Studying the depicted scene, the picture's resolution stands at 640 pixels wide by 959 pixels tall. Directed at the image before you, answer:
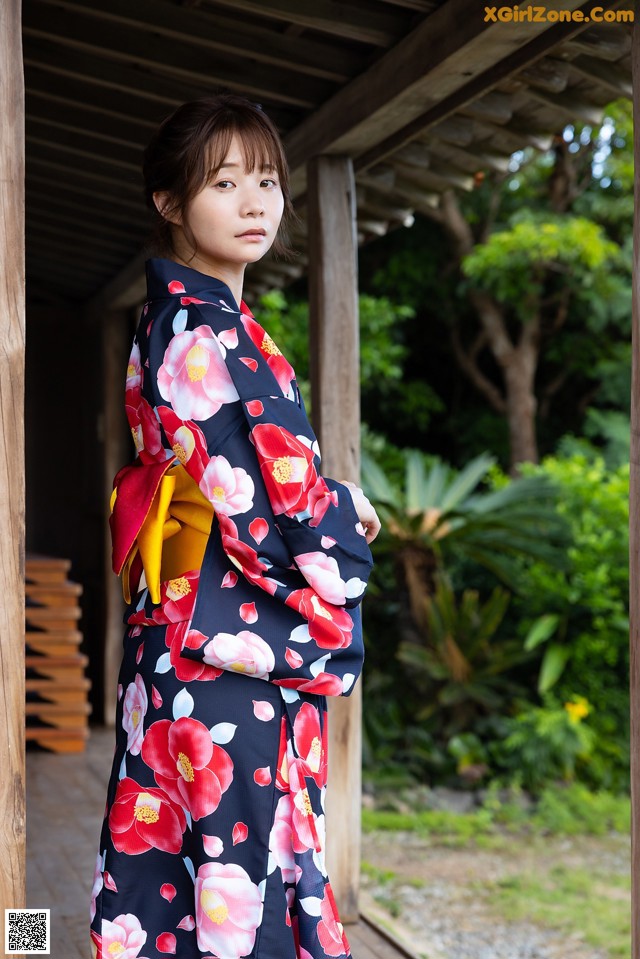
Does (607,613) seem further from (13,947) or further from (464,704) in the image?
(13,947)

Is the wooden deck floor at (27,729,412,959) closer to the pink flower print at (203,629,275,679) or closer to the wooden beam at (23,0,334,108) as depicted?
the pink flower print at (203,629,275,679)

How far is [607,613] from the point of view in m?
7.24

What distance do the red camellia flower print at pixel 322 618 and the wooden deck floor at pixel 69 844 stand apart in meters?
1.48

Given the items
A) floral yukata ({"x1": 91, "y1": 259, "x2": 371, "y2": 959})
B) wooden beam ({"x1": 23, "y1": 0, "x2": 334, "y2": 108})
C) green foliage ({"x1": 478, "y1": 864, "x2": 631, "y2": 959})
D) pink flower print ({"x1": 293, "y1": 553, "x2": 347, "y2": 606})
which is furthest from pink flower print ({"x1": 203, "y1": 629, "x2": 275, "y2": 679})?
green foliage ({"x1": 478, "y1": 864, "x2": 631, "y2": 959})

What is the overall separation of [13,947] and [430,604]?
212 inches

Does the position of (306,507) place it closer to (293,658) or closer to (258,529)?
(258,529)

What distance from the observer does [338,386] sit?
120 inches

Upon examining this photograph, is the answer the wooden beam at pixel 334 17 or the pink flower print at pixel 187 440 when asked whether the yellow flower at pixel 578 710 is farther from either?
the pink flower print at pixel 187 440

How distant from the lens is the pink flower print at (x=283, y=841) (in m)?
1.60

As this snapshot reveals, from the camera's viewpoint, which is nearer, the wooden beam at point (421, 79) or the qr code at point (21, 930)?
the qr code at point (21, 930)

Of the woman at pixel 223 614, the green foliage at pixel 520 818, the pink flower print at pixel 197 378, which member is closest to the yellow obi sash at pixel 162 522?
the woman at pixel 223 614

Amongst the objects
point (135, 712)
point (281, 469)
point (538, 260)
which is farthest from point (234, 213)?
point (538, 260)

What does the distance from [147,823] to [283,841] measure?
0.66 ft

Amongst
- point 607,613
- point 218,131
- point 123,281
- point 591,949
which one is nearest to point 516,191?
point 607,613
